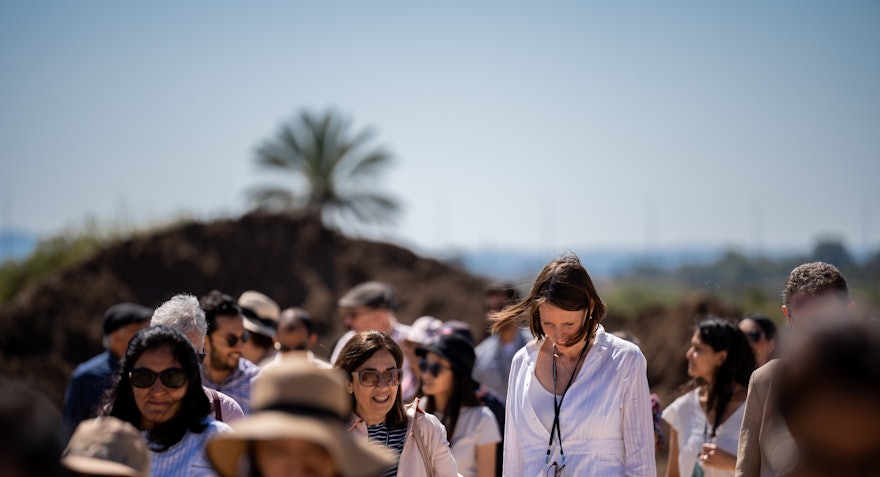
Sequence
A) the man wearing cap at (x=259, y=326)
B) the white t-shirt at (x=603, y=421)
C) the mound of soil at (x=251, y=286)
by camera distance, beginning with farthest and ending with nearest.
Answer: the mound of soil at (x=251, y=286) → the man wearing cap at (x=259, y=326) → the white t-shirt at (x=603, y=421)

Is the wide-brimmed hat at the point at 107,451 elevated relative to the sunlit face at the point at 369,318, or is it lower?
elevated

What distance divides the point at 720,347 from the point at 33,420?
15.8 feet

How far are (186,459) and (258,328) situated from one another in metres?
3.91

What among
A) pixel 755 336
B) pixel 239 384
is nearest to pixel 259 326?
pixel 239 384

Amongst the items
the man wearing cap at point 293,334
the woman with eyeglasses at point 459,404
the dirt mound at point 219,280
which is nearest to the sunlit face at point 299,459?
the woman with eyeglasses at point 459,404

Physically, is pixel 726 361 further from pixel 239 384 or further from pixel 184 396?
pixel 184 396

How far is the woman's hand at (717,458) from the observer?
5.58 metres

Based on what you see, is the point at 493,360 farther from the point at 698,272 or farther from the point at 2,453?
the point at 698,272

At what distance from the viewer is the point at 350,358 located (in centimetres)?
479

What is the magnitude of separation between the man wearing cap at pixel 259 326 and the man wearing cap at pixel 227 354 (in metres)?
1.20

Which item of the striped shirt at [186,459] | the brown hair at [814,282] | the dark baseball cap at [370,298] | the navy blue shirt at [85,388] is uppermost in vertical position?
Result: the brown hair at [814,282]

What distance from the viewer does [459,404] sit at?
599 cm

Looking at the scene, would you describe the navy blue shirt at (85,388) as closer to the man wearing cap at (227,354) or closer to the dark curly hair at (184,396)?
the man wearing cap at (227,354)

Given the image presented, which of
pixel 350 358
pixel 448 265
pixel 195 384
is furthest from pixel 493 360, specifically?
pixel 448 265
